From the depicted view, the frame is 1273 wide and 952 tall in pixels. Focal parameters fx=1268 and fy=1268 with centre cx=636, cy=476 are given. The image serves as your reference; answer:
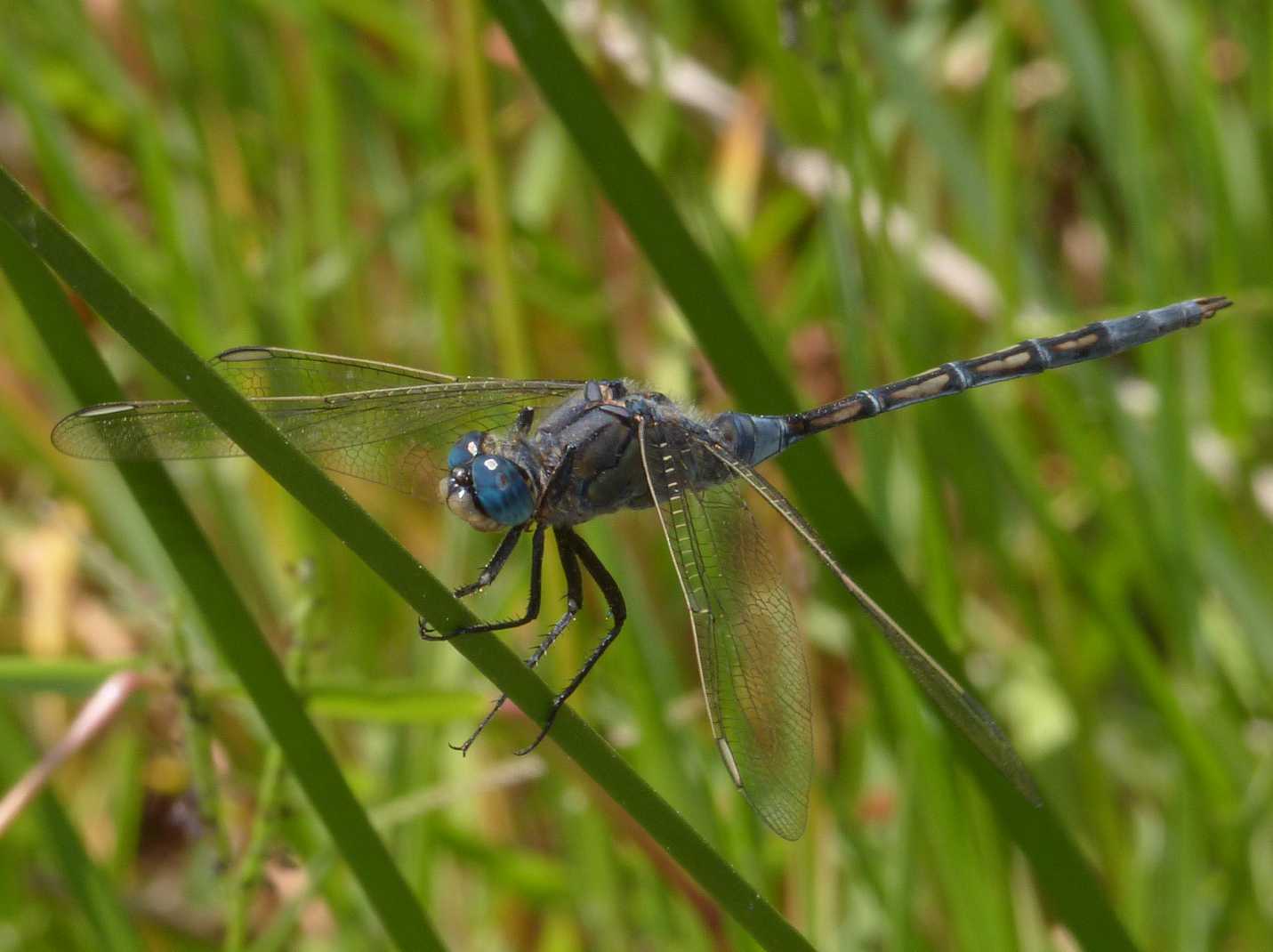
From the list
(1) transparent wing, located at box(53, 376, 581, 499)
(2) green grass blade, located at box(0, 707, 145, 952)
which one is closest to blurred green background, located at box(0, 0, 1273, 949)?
(2) green grass blade, located at box(0, 707, 145, 952)

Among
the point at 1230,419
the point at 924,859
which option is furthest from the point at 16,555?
the point at 1230,419

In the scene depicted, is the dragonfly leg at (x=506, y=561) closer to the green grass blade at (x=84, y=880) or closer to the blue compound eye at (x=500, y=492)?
the blue compound eye at (x=500, y=492)

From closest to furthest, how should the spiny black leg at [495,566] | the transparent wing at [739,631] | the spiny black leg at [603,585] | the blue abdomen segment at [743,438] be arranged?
1. the transparent wing at [739,631]
2. the spiny black leg at [495,566]
3. the spiny black leg at [603,585]
4. the blue abdomen segment at [743,438]

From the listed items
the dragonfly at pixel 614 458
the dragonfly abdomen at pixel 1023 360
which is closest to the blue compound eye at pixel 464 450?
the dragonfly at pixel 614 458

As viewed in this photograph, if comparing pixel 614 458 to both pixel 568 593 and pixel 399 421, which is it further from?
pixel 399 421

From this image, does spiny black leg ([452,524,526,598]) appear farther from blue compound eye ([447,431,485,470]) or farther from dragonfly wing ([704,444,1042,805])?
dragonfly wing ([704,444,1042,805])

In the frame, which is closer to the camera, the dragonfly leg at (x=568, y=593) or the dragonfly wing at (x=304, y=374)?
the dragonfly leg at (x=568, y=593)

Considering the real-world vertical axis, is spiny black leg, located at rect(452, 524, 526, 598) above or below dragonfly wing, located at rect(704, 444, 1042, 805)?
above
